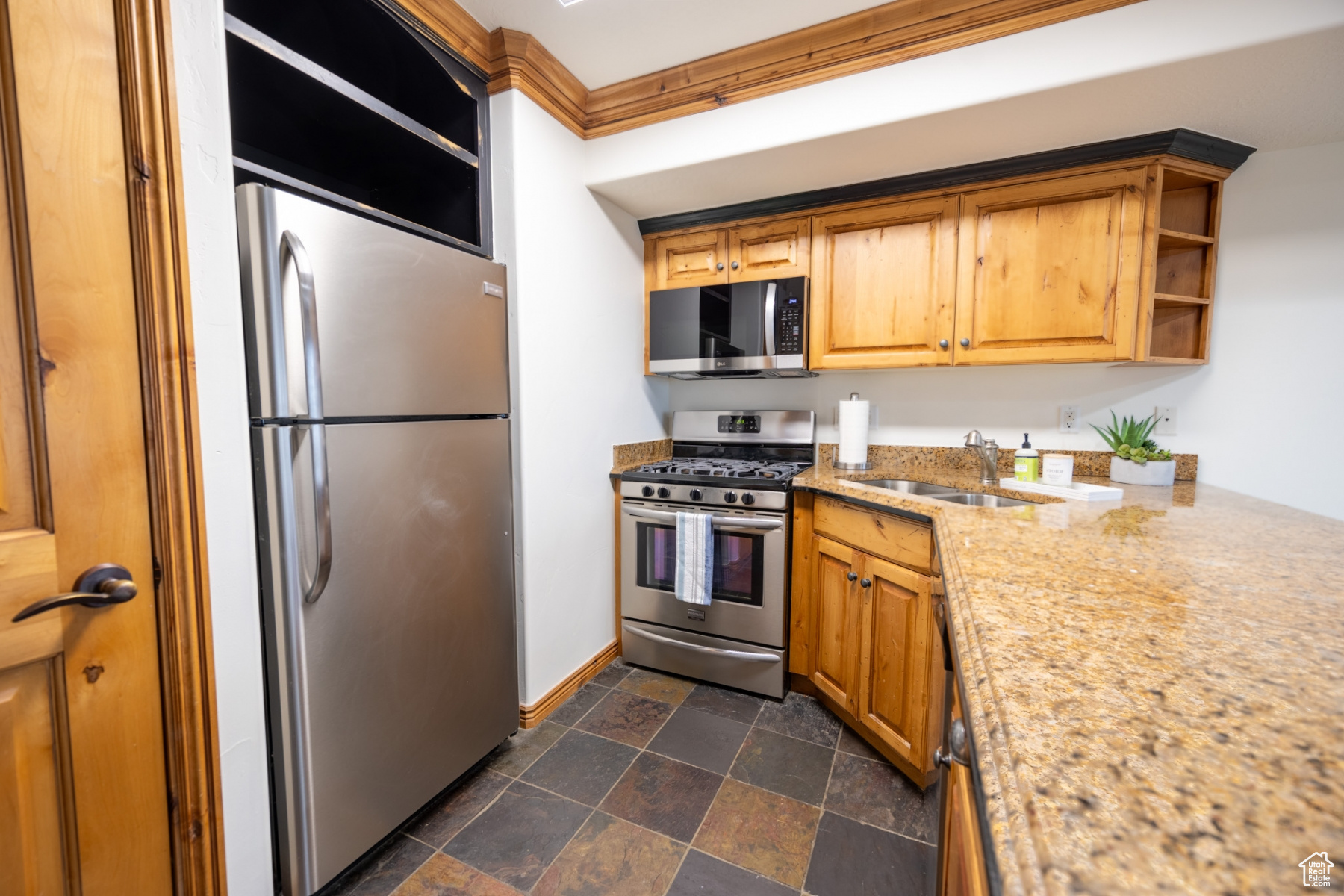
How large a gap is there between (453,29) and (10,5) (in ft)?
3.48

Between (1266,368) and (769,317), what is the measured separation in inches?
72.1

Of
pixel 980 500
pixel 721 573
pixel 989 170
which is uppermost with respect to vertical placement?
pixel 989 170

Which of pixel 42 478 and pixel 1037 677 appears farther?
pixel 42 478

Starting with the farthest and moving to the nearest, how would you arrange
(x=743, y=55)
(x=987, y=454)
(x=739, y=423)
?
(x=739, y=423)
(x=987, y=454)
(x=743, y=55)

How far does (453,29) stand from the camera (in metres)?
1.58

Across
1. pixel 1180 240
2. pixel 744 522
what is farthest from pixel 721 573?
pixel 1180 240

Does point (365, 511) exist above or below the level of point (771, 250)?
below

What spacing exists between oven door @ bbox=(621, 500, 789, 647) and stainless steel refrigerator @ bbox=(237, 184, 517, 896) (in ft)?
2.56

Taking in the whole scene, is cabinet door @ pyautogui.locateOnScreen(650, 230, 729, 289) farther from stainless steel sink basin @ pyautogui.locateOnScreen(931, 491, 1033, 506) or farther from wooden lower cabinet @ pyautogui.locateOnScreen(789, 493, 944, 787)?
stainless steel sink basin @ pyautogui.locateOnScreen(931, 491, 1033, 506)

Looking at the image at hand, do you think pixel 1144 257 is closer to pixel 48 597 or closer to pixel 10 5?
pixel 10 5

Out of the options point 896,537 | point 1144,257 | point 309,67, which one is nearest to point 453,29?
point 309,67

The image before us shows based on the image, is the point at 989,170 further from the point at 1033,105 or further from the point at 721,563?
the point at 721,563

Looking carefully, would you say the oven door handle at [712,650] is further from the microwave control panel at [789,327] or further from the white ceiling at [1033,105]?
the white ceiling at [1033,105]

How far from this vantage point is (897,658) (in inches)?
66.1
